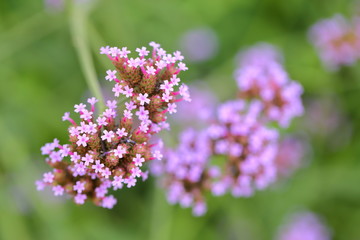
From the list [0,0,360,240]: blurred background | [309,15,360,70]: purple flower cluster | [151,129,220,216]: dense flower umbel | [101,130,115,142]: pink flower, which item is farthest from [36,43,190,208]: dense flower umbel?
[309,15,360,70]: purple flower cluster

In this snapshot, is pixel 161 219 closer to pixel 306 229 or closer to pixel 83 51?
pixel 83 51

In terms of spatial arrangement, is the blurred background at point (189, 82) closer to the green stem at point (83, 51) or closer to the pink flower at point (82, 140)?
the green stem at point (83, 51)

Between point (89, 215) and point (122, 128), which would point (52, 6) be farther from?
point (122, 128)

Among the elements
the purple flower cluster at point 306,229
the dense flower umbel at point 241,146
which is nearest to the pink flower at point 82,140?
the dense flower umbel at point 241,146

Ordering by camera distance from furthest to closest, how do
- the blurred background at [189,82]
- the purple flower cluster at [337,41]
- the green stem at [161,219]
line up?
the purple flower cluster at [337,41], the blurred background at [189,82], the green stem at [161,219]

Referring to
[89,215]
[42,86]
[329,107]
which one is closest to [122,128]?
[89,215]

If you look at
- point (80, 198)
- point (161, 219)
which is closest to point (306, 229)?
point (161, 219)
